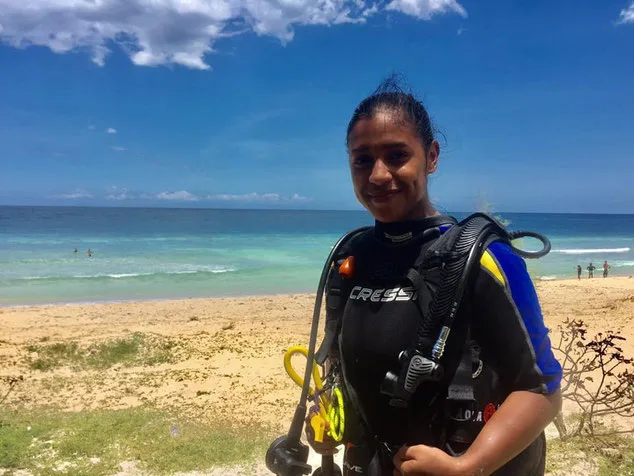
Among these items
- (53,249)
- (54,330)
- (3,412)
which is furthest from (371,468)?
(53,249)

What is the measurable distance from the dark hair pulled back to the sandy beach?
4333 millimetres

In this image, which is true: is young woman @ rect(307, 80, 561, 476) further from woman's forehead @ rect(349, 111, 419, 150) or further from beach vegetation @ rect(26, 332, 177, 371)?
beach vegetation @ rect(26, 332, 177, 371)

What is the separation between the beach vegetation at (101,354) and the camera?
7496 millimetres

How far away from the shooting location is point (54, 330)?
36.2ft

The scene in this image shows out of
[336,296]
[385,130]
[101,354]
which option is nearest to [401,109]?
[385,130]

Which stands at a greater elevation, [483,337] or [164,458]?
[483,337]

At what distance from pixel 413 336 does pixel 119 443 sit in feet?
13.5

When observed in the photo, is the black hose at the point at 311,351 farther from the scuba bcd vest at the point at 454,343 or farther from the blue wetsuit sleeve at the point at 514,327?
the blue wetsuit sleeve at the point at 514,327

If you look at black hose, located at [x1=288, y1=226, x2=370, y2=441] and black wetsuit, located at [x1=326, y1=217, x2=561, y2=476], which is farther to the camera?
black hose, located at [x1=288, y1=226, x2=370, y2=441]

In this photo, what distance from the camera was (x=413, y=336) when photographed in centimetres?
147

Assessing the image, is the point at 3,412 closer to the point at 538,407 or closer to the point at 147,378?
the point at 147,378

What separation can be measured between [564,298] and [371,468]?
636 inches

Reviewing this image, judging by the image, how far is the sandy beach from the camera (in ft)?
20.1

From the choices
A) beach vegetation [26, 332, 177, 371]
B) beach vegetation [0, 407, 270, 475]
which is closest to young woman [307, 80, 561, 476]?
beach vegetation [0, 407, 270, 475]
